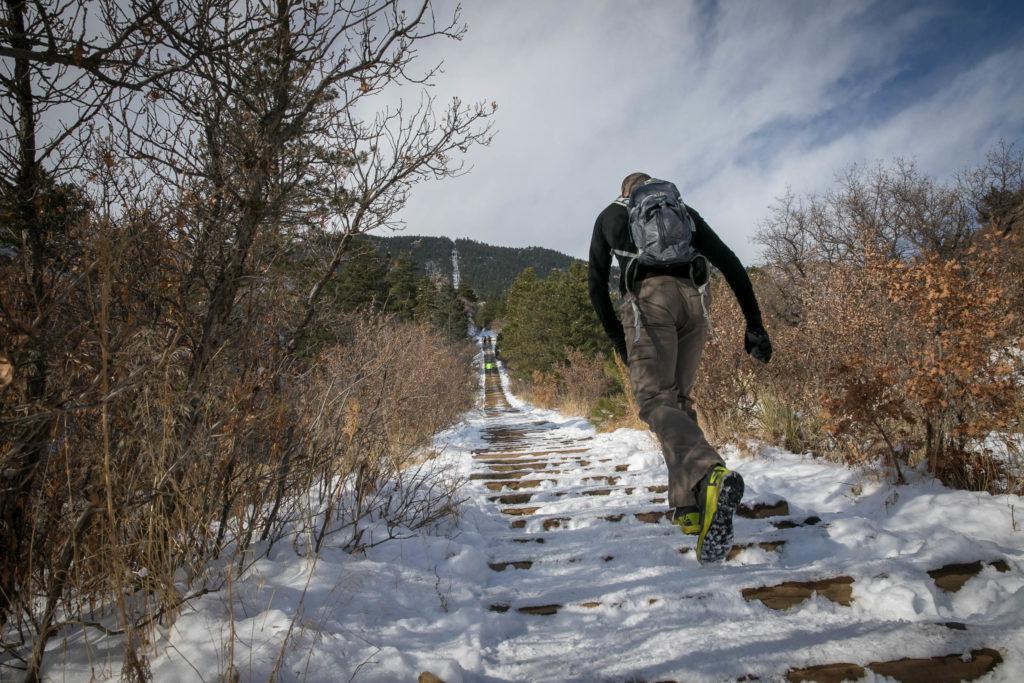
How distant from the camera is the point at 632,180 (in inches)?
111

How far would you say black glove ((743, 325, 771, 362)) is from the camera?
8.33ft

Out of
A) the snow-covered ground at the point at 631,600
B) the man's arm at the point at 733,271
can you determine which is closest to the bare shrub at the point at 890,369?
the snow-covered ground at the point at 631,600

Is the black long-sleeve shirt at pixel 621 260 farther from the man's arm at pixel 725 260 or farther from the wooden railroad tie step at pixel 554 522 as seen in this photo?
the wooden railroad tie step at pixel 554 522

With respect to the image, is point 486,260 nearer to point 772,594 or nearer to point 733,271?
point 733,271

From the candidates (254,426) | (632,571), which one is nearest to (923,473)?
(632,571)

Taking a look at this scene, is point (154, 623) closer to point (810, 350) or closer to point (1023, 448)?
point (1023, 448)

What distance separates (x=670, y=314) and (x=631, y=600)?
50.6 inches

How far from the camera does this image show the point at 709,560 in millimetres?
2117

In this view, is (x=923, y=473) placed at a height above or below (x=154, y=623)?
above

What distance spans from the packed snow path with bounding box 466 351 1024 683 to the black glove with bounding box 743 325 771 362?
3.02 ft

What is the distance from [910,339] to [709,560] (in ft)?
8.50

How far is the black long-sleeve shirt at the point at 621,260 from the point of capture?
257 cm

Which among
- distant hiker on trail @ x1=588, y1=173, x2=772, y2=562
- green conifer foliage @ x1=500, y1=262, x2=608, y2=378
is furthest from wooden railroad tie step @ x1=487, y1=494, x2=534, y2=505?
green conifer foliage @ x1=500, y1=262, x2=608, y2=378

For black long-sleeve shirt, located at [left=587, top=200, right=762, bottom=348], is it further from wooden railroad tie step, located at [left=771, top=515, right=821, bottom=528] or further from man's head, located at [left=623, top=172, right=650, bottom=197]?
wooden railroad tie step, located at [left=771, top=515, right=821, bottom=528]
